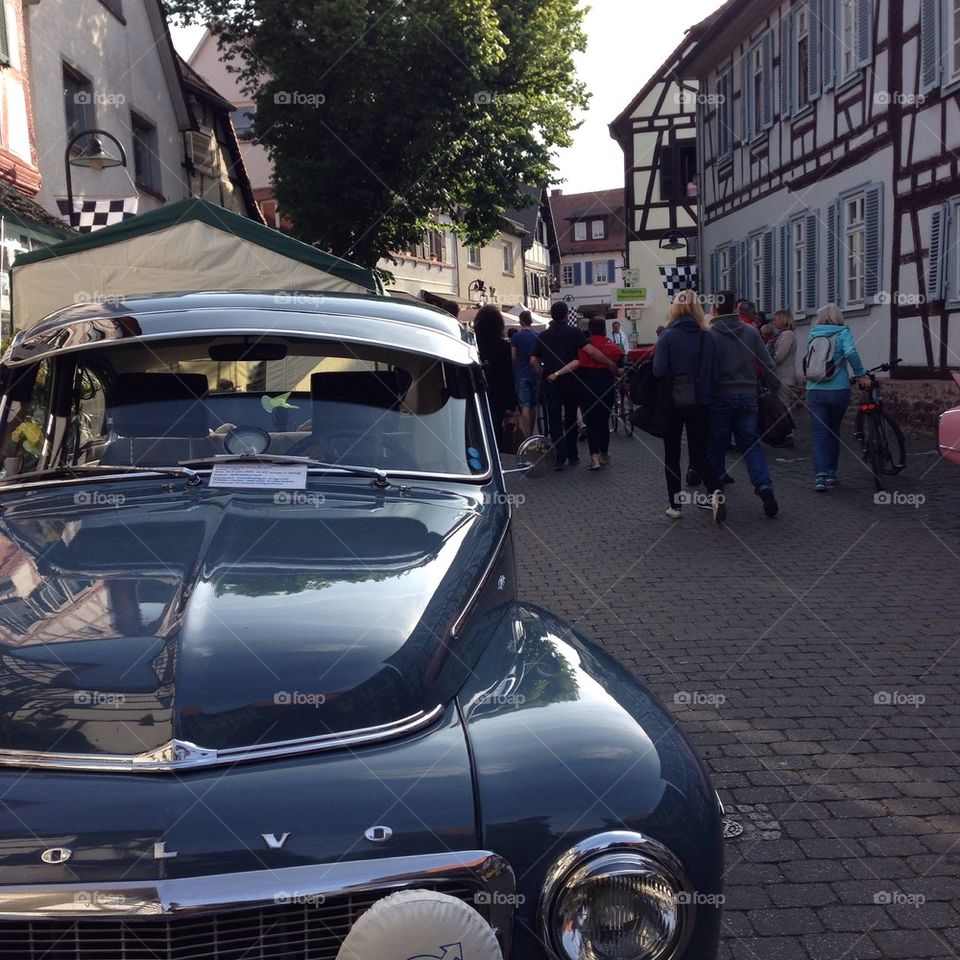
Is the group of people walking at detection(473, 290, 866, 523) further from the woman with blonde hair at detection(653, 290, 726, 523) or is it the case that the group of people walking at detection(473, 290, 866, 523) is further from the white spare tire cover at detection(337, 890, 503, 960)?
the white spare tire cover at detection(337, 890, 503, 960)

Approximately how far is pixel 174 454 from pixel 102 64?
1996 cm

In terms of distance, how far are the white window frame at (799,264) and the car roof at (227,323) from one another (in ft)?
64.0

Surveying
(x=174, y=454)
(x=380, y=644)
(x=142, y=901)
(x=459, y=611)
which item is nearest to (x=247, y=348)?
(x=174, y=454)

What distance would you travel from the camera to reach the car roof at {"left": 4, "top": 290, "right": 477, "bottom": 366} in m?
3.77

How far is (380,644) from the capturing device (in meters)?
2.39

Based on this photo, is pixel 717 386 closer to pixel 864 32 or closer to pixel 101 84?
pixel 864 32

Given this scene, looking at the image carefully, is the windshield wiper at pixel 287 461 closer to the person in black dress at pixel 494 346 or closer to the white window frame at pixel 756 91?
the person in black dress at pixel 494 346

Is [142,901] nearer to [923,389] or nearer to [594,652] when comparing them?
[594,652]

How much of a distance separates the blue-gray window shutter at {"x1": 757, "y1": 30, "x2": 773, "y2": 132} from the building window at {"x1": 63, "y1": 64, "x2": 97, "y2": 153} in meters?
13.2

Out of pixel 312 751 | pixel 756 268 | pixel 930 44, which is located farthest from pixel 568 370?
pixel 756 268

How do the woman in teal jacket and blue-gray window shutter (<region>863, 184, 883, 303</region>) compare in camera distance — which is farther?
blue-gray window shutter (<region>863, 184, 883, 303</region>)

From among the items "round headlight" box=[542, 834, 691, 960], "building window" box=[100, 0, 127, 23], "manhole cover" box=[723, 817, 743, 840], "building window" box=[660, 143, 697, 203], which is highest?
"building window" box=[100, 0, 127, 23]

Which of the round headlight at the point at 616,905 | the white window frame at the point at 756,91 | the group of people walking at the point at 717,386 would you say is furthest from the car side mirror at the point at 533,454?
the white window frame at the point at 756,91

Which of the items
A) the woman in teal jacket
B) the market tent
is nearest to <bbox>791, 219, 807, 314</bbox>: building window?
the woman in teal jacket
